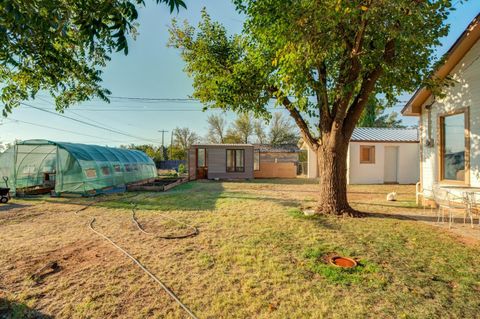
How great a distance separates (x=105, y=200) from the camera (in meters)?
9.70

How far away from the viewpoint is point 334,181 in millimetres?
6707

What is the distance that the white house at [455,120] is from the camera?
6141 mm

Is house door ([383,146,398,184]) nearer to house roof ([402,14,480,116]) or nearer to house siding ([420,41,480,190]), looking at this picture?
house siding ([420,41,480,190])

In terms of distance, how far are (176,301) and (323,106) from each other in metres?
5.91

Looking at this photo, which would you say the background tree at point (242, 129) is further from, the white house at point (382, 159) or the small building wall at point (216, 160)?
the white house at point (382, 159)

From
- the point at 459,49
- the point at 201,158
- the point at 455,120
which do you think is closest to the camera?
the point at 459,49

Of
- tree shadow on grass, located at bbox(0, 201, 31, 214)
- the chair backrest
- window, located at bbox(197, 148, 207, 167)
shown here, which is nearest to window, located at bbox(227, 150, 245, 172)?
window, located at bbox(197, 148, 207, 167)

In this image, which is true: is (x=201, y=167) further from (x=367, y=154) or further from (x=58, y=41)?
→ (x=58, y=41)

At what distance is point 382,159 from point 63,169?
1701 cm

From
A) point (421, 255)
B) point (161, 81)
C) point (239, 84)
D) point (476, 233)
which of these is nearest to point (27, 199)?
point (239, 84)

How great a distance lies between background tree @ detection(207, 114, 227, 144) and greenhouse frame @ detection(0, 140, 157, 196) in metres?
25.7

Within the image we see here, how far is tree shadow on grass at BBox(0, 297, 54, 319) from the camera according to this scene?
2.51 metres

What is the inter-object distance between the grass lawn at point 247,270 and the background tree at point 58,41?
8.01 ft

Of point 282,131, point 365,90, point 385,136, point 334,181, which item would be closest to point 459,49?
point 365,90
